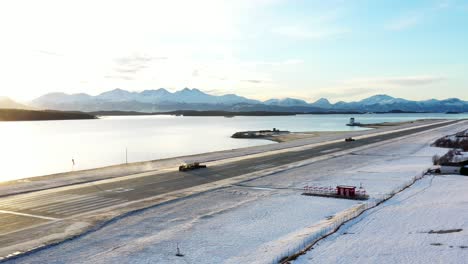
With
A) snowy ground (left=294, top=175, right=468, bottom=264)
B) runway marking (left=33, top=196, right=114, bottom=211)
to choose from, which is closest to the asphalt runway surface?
runway marking (left=33, top=196, right=114, bottom=211)

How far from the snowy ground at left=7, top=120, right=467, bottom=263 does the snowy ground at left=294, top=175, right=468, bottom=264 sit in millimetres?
610

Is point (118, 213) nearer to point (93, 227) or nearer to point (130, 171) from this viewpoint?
point (93, 227)

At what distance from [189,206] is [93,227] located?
769cm

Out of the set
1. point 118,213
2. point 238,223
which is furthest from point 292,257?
point 118,213

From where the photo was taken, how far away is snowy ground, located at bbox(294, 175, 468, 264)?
1997cm

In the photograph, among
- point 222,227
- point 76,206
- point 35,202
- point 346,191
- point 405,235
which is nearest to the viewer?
point 405,235

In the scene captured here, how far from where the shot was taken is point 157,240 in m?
22.9

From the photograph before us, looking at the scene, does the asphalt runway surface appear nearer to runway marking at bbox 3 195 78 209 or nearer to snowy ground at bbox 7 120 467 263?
runway marking at bbox 3 195 78 209

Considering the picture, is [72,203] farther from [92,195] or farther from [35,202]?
[92,195]

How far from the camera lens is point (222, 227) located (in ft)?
83.5

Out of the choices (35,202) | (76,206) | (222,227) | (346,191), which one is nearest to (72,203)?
(76,206)

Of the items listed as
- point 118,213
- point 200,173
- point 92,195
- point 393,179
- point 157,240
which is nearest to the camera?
point 157,240

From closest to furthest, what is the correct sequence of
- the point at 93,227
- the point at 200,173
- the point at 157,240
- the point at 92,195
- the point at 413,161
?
the point at 157,240 → the point at 93,227 → the point at 92,195 → the point at 200,173 → the point at 413,161

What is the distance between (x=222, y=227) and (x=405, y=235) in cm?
1058
